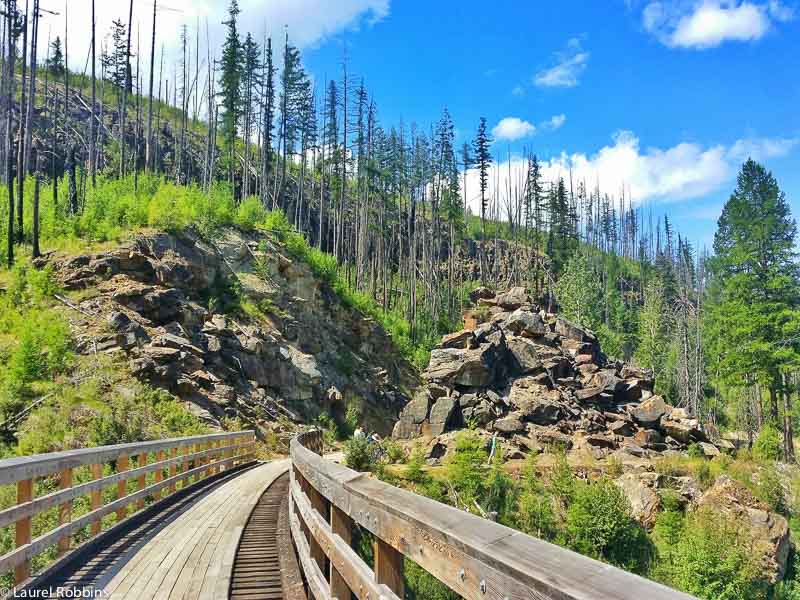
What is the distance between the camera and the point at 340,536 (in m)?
3.75

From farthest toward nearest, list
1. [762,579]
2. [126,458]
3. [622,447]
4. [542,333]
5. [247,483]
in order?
[542,333]
[622,447]
[762,579]
[247,483]
[126,458]

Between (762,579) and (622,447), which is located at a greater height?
(622,447)

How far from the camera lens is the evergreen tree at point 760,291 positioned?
115 ft

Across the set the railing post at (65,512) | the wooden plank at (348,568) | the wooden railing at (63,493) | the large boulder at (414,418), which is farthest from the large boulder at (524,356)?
the wooden plank at (348,568)

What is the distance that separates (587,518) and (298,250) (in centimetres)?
2696

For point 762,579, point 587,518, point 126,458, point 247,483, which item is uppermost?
point 126,458

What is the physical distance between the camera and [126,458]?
27.2 ft

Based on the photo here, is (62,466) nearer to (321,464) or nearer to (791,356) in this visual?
(321,464)

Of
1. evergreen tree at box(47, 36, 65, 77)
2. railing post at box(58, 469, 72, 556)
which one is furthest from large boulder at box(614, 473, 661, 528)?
evergreen tree at box(47, 36, 65, 77)

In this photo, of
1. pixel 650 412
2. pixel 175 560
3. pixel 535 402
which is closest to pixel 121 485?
pixel 175 560

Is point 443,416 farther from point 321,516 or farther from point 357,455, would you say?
point 321,516

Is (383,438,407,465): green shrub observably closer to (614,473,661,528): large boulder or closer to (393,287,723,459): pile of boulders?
(393,287,723,459): pile of boulders

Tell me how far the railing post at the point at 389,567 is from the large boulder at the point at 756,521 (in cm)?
2286

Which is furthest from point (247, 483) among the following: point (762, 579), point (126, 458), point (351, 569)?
point (762, 579)
